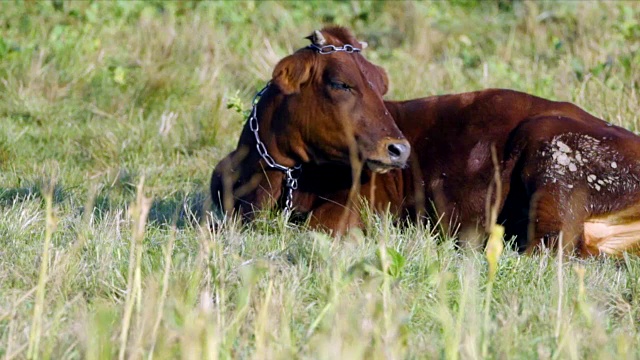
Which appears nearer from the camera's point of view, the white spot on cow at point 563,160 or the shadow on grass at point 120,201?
the white spot on cow at point 563,160

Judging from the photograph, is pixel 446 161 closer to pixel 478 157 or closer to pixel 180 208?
pixel 478 157

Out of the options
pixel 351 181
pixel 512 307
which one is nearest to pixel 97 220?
pixel 351 181

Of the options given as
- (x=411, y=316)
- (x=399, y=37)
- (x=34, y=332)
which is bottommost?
(x=399, y=37)

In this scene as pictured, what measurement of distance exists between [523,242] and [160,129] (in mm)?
3388

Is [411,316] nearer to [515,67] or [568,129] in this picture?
[568,129]

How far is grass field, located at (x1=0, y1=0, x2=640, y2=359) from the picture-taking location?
3.56 meters

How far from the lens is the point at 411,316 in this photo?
4.15 m

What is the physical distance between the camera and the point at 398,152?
5.45 metres

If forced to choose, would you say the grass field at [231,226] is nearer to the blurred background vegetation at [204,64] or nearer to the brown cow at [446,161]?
the blurred background vegetation at [204,64]

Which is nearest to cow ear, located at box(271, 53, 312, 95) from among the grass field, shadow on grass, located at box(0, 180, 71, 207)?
the grass field

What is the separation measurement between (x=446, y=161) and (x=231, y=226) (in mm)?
1378

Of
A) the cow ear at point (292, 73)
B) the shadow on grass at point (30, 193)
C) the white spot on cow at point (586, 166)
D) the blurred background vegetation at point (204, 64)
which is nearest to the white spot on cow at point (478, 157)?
the white spot on cow at point (586, 166)

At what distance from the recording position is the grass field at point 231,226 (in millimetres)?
3562

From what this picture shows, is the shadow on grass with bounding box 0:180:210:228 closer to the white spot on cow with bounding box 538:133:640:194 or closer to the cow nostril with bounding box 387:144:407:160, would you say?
the cow nostril with bounding box 387:144:407:160
